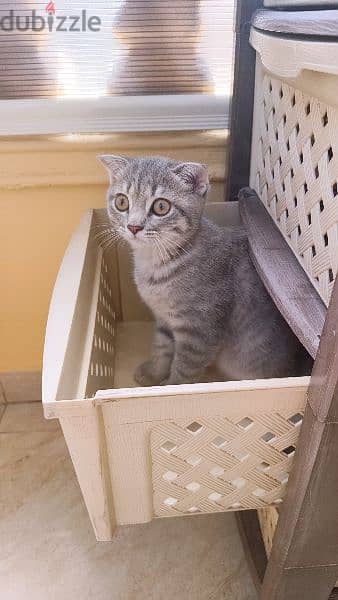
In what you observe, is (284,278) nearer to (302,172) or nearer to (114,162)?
(302,172)

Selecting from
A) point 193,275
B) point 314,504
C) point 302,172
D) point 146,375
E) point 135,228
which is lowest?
point 146,375

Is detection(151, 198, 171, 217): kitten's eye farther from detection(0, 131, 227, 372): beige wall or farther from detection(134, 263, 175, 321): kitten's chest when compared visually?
detection(0, 131, 227, 372): beige wall

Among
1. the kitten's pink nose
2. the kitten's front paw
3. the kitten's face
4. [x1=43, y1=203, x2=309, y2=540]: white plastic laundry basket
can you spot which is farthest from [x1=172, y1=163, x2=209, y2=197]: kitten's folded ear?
the kitten's front paw

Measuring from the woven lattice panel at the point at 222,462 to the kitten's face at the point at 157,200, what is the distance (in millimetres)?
338

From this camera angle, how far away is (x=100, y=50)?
1.05 metres

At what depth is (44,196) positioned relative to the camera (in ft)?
3.63

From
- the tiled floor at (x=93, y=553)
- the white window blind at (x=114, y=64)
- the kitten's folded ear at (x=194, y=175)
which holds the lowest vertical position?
the tiled floor at (x=93, y=553)

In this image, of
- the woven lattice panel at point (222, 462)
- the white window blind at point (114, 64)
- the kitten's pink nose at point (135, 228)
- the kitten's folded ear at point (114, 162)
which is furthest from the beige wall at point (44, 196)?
the woven lattice panel at point (222, 462)

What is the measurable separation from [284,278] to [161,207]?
0.26 metres

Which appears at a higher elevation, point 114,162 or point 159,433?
point 114,162

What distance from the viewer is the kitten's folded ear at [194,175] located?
2.63 feet

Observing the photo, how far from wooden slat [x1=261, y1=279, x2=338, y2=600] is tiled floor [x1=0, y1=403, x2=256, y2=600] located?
0.22 meters

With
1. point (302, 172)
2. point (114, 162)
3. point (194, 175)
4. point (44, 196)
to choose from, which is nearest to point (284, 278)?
point (302, 172)

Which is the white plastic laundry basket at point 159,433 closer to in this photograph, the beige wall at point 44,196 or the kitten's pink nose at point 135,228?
the kitten's pink nose at point 135,228
